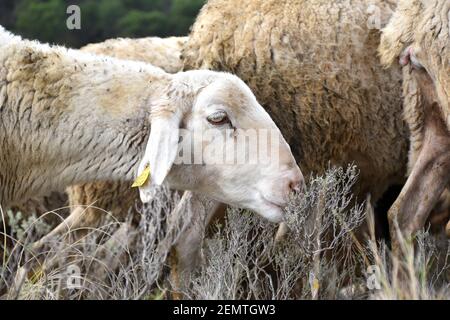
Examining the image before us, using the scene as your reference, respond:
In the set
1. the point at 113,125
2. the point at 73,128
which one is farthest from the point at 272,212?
the point at 73,128

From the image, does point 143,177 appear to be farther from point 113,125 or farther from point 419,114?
point 419,114

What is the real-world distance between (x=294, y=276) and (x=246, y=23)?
1.65 metres

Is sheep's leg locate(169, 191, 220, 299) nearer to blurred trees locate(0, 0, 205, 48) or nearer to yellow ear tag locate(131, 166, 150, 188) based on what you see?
yellow ear tag locate(131, 166, 150, 188)

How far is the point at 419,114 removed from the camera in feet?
20.5

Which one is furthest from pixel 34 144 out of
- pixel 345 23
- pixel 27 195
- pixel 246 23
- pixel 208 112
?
pixel 345 23

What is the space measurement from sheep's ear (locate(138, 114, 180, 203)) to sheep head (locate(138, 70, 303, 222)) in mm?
44

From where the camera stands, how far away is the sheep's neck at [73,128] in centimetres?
537

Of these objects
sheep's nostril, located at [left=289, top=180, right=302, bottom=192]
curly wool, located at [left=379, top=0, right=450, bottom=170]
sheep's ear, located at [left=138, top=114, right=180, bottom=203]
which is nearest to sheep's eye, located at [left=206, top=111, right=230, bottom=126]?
sheep's ear, located at [left=138, top=114, right=180, bottom=203]

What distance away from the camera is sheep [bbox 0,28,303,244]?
5.35m

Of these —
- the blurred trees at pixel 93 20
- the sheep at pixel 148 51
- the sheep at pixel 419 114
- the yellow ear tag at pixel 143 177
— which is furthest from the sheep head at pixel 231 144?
the blurred trees at pixel 93 20
